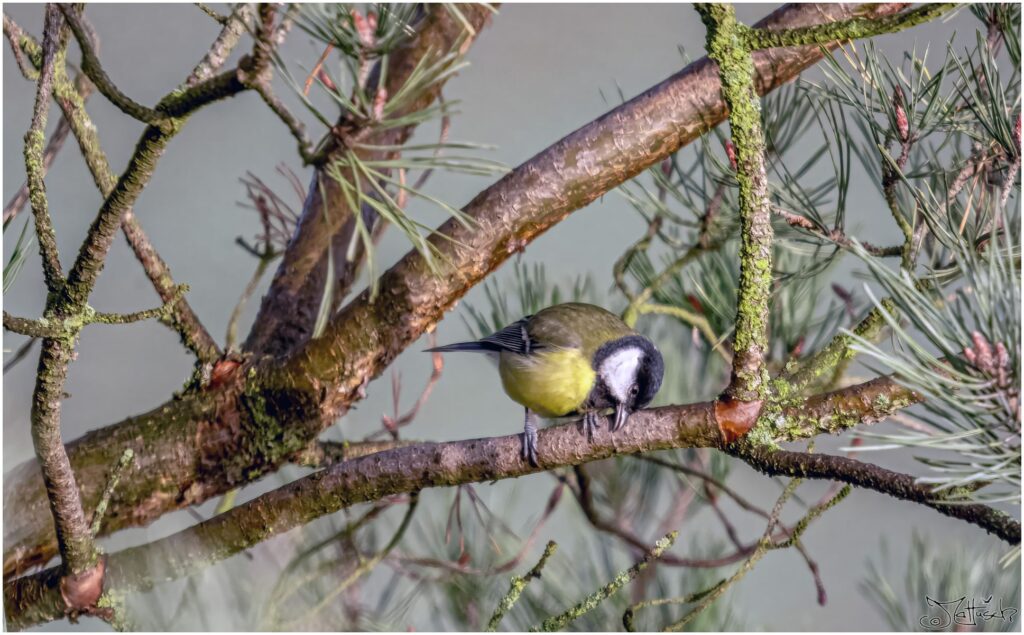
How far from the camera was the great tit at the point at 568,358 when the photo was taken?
3.04 ft

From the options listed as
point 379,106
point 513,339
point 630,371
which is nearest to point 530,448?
point 379,106

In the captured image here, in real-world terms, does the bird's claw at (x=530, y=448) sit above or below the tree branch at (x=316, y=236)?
below

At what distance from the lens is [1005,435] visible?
0.39 meters

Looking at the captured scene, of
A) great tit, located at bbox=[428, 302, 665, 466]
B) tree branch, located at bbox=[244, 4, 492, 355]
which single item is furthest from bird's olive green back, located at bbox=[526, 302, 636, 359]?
tree branch, located at bbox=[244, 4, 492, 355]

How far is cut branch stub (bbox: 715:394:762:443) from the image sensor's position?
19.5 inches

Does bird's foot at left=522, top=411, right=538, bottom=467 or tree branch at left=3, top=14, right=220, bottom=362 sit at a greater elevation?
tree branch at left=3, top=14, right=220, bottom=362

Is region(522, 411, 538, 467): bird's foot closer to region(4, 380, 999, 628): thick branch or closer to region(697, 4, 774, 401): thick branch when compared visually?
region(4, 380, 999, 628): thick branch

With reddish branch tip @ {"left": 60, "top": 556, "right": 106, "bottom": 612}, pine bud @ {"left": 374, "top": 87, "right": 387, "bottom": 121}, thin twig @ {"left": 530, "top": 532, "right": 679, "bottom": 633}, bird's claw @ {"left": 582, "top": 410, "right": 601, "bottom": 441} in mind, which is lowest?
thin twig @ {"left": 530, "top": 532, "right": 679, "bottom": 633}

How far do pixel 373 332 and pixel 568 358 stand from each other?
1.09 feet

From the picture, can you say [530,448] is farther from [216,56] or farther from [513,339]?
[513,339]

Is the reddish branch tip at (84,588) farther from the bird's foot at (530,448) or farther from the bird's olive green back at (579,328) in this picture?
the bird's olive green back at (579,328)

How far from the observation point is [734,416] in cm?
50

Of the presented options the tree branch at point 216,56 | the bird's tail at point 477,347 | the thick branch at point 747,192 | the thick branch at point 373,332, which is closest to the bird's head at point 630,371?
the bird's tail at point 477,347

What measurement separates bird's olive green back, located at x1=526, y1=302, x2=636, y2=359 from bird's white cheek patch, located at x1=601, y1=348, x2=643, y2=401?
0.04m
